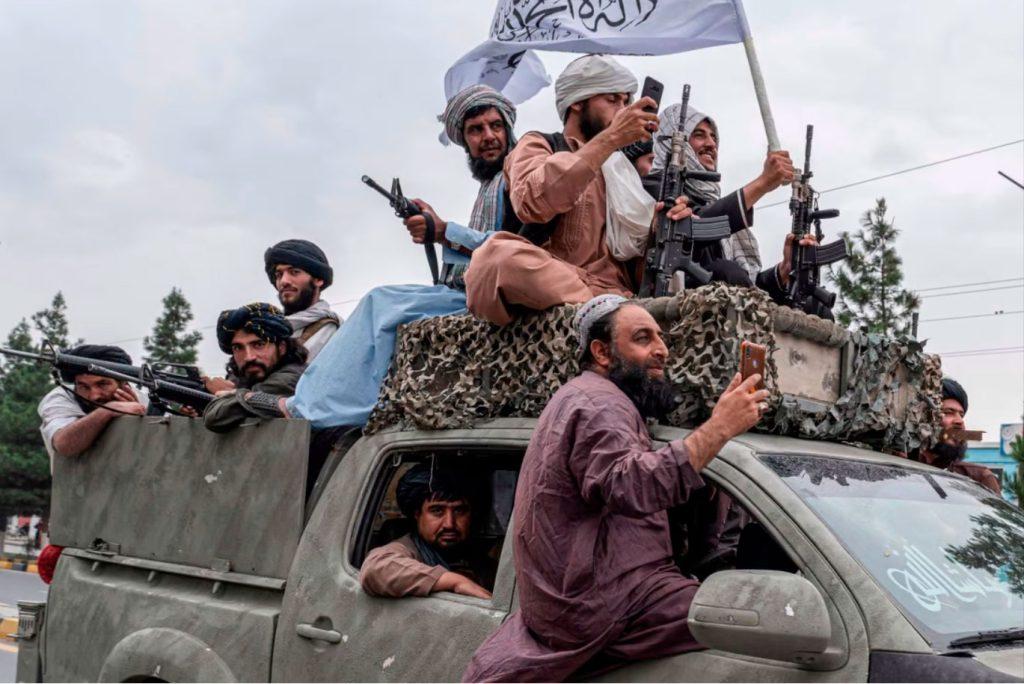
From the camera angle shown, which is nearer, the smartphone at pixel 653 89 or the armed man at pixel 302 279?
the smartphone at pixel 653 89

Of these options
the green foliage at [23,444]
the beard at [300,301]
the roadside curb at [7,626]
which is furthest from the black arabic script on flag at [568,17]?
the green foliage at [23,444]

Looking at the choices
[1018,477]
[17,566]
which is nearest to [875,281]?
[1018,477]

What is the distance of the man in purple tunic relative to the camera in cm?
270

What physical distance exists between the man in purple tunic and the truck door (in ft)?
0.89

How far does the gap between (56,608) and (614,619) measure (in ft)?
8.80

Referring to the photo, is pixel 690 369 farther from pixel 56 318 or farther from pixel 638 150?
pixel 56 318

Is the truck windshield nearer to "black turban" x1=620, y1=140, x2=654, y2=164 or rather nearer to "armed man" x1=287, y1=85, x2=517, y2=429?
"armed man" x1=287, y1=85, x2=517, y2=429

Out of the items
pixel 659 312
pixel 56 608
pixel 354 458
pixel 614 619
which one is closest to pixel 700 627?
pixel 614 619

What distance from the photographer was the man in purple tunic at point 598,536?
2.70 metres

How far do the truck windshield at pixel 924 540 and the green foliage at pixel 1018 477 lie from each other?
8303 millimetres

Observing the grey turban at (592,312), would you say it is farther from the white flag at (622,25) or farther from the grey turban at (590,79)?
the white flag at (622,25)

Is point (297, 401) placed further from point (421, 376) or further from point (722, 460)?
point (722, 460)

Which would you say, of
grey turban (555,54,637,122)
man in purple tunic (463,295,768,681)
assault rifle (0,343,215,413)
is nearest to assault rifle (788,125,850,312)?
grey turban (555,54,637,122)

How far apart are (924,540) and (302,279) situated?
3.49m
